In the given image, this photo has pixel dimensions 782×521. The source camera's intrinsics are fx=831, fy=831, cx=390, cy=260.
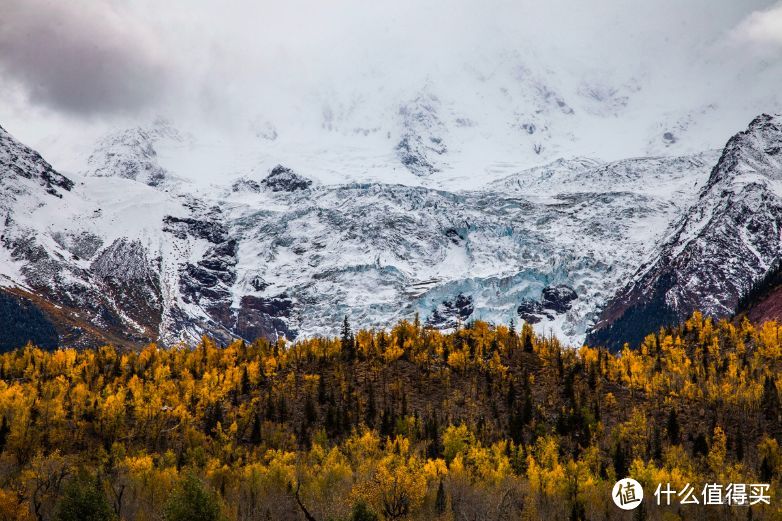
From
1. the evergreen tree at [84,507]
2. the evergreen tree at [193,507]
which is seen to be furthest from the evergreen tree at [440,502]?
the evergreen tree at [84,507]

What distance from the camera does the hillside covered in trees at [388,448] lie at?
12281 centimetres

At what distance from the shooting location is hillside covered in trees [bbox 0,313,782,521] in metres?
123

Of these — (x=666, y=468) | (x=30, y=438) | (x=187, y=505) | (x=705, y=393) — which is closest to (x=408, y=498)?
(x=187, y=505)

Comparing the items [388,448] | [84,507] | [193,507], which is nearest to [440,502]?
[388,448]

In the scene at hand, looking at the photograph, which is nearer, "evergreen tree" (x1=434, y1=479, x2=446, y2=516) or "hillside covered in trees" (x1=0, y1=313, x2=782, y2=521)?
"hillside covered in trees" (x1=0, y1=313, x2=782, y2=521)

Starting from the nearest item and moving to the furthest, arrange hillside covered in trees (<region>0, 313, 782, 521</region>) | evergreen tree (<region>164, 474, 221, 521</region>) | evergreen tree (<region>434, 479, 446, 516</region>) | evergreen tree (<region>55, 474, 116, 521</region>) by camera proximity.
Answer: evergreen tree (<region>55, 474, 116, 521</region>) → evergreen tree (<region>164, 474, 221, 521</region>) → hillside covered in trees (<region>0, 313, 782, 521</region>) → evergreen tree (<region>434, 479, 446, 516</region>)

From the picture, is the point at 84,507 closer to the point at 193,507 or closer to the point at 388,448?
the point at 193,507

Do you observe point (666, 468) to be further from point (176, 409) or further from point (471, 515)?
point (176, 409)

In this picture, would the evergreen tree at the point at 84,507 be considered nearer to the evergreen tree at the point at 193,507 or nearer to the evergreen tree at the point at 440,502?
the evergreen tree at the point at 193,507

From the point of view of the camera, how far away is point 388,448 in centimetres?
16425

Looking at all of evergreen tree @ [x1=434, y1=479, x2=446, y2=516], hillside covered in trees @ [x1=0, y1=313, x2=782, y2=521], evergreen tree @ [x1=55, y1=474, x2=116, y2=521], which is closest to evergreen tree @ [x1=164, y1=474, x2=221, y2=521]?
hillside covered in trees @ [x1=0, y1=313, x2=782, y2=521]

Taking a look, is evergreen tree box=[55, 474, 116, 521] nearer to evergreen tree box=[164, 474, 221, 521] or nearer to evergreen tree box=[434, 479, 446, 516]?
evergreen tree box=[164, 474, 221, 521]

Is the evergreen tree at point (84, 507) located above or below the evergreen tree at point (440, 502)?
below

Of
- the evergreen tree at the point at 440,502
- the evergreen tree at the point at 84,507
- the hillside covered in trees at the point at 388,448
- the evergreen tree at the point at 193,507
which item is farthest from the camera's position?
the evergreen tree at the point at 440,502
